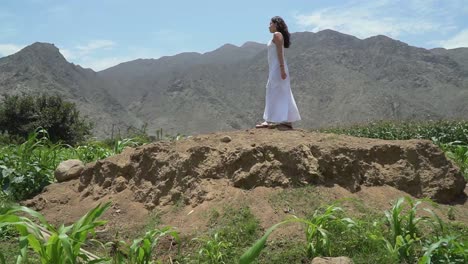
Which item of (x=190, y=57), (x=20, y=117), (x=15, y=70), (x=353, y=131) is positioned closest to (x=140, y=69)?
(x=190, y=57)

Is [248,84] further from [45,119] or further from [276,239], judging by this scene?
[276,239]

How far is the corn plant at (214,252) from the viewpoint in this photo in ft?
11.7

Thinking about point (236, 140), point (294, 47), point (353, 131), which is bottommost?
point (353, 131)

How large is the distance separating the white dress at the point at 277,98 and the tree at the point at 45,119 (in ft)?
48.6

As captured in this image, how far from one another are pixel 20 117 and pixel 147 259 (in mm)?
21719

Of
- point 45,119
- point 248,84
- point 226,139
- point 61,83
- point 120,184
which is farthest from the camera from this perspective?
point 248,84

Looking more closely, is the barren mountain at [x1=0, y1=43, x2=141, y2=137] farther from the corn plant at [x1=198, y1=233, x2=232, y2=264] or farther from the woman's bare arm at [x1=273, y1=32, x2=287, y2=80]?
the corn plant at [x1=198, y1=233, x2=232, y2=264]

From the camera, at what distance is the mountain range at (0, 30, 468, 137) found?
4619cm

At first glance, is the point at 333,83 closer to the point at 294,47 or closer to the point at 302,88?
the point at 302,88

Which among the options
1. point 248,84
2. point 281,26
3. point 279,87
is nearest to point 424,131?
point 279,87

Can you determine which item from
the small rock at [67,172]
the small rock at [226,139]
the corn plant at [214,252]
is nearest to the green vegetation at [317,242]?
the corn plant at [214,252]

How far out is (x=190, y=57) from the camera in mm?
65812

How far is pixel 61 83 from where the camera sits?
4619cm

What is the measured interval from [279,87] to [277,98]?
0.16 m
